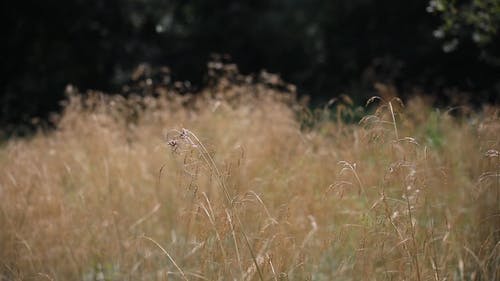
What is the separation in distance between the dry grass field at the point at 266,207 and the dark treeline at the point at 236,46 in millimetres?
4494

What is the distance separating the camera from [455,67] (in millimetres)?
8203

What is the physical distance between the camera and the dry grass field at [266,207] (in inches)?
82.4

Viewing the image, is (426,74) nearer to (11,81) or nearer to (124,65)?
(124,65)

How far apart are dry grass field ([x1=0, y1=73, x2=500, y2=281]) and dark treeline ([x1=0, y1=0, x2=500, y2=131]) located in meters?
4.49

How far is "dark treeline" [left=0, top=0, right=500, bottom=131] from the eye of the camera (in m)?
8.24

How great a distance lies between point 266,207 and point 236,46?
22.5ft

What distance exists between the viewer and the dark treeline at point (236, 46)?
8242 mm

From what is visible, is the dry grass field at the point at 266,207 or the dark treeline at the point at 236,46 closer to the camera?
the dry grass field at the point at 266,207

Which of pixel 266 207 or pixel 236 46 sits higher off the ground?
pixel 236 46

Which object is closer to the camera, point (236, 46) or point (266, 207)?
point (266, 207)

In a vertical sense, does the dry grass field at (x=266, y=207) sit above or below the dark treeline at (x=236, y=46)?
below

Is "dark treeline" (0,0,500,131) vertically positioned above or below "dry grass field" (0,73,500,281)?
above

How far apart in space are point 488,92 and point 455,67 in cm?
69

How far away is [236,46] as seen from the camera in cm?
902
